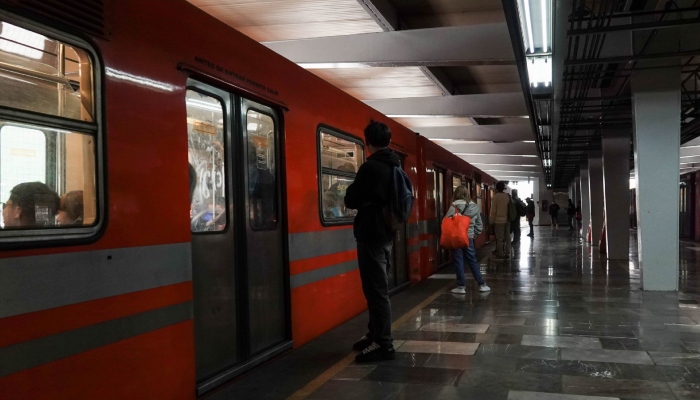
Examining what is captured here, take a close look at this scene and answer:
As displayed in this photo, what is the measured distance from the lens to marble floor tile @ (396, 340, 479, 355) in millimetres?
5258

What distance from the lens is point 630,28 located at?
21.9ft

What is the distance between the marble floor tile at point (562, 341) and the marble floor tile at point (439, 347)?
0.58 m

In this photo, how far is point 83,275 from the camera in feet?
9.31

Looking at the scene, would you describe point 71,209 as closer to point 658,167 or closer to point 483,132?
point 658,167

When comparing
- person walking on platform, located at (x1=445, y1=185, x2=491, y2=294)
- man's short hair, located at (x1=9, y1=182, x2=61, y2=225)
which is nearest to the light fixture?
person walking on platform, located at (x1=445, y1=185, x2=491, y2=294)

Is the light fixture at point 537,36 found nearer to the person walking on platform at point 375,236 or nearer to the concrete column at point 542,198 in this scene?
the person walking on platform at point 375,236

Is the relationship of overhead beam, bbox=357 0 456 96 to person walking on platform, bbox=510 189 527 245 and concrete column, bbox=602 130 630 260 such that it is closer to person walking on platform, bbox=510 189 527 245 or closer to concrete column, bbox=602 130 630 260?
concrete column, bbox=602 130 630 260

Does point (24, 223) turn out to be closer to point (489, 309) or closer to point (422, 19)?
point (489, 309)

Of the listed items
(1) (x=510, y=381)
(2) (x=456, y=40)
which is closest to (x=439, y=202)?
(2) (x=456, y=40)

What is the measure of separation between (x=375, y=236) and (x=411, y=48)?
4.35m

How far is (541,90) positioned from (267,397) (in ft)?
21.4

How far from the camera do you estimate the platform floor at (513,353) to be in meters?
4.13

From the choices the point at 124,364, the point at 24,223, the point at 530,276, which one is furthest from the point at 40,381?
the point at 530,276

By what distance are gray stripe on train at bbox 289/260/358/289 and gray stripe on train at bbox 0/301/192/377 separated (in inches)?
66.6
